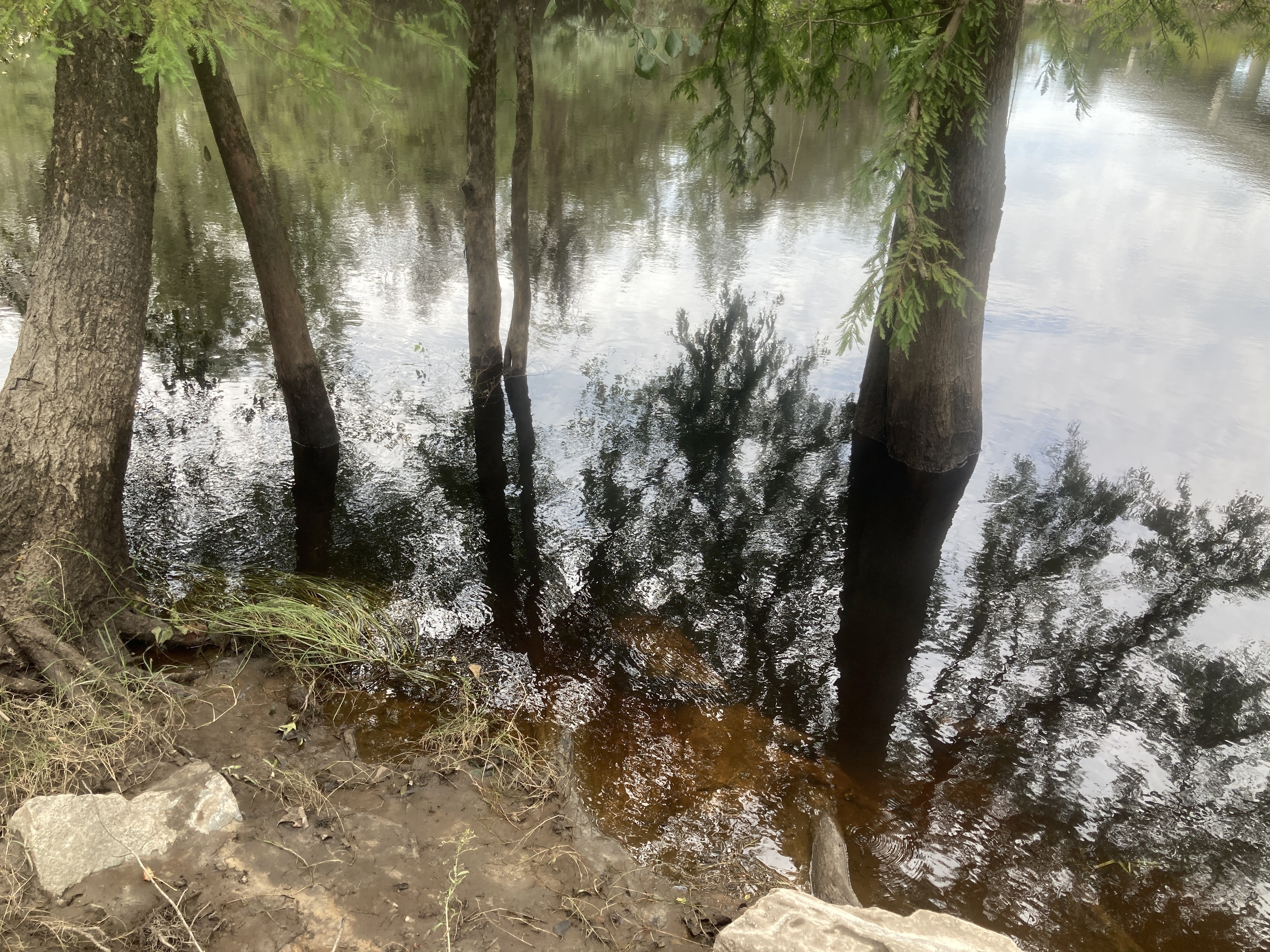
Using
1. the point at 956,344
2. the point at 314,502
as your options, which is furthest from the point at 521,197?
the point at 956,344

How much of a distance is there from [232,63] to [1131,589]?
26604 millimetres

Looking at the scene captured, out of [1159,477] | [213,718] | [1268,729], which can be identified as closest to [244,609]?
[213,718]

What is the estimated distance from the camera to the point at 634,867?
363 cm

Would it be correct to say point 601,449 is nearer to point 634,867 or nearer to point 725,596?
point 725,596

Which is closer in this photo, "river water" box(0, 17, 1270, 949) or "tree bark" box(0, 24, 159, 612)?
"tree bark" box(0, 24, 159, 612)

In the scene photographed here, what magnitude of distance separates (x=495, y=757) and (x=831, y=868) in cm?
189

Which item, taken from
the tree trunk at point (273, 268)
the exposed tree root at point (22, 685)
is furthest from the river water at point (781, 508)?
the exposed tree root at point (22, 685)

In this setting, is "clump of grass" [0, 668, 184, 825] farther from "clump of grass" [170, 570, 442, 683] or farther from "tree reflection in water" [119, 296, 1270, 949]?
"tree reflection in water" [119, 296, 1270, 949]

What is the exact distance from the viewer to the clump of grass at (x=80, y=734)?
327 cm

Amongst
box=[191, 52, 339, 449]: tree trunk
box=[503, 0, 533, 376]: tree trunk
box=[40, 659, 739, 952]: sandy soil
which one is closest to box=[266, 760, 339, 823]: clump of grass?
box=[40, 659, 739, 952]: sandy soil

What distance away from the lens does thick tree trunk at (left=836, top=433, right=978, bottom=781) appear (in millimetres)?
5301

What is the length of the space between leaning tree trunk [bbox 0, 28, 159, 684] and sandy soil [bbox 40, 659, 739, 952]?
1178 millimetres

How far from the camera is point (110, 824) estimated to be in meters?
3.05

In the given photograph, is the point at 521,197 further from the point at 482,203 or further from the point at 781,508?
the point at 781,508
